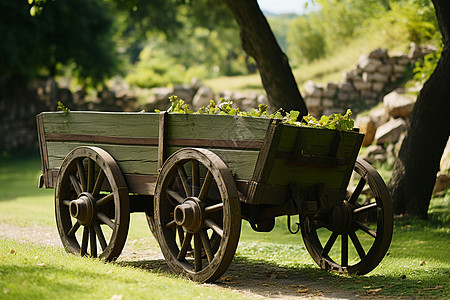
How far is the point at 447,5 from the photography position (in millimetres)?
7820

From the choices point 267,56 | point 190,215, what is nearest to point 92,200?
point 190,215

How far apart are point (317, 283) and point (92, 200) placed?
83.6 inches

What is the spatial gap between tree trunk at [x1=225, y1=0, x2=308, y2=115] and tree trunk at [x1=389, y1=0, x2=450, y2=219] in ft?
5.36

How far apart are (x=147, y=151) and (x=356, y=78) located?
35.0 ft

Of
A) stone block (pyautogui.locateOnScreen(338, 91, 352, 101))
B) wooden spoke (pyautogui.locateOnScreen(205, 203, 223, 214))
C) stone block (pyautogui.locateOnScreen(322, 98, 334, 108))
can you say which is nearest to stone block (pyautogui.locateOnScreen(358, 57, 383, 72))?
stone block (pyautogui.locateOnScreen(338, 91, 352, 101))

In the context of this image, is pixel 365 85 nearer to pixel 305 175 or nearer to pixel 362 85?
pixel 362 85

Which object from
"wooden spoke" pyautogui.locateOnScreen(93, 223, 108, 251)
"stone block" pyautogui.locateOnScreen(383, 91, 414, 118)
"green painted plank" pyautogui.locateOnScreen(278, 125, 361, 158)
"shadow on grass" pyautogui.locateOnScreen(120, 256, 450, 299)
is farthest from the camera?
"stone block" pyautogui.locateOnScreen(383, 91, 414, 118)

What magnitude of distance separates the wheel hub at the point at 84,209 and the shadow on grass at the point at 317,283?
740 millimetres

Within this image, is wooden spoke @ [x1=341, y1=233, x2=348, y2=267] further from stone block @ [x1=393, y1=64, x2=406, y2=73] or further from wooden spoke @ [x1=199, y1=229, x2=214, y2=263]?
stone block @ [x1=393, y1=64, x2=406, y2=73]

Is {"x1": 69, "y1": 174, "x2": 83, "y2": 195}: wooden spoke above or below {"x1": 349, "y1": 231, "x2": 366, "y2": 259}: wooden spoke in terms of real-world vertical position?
above

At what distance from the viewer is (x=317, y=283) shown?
206 inches

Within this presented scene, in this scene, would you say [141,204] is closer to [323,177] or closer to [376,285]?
[323,177]

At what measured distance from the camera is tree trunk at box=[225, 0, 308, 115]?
9.07 metres

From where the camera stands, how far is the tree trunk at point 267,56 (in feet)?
29.8
